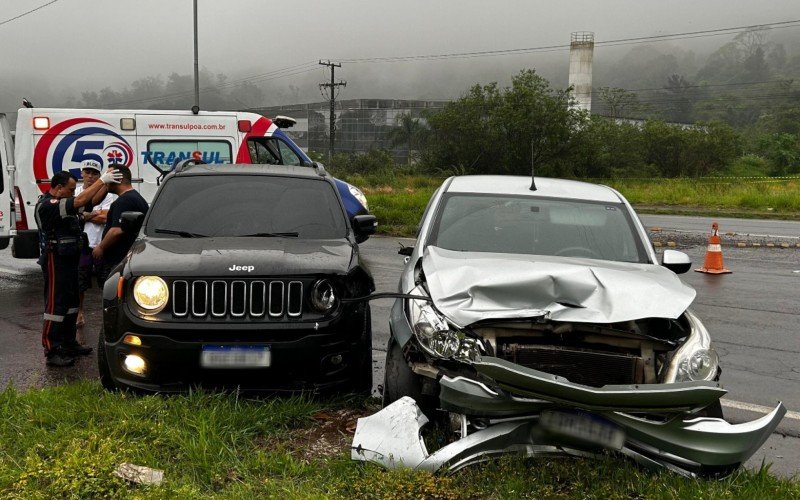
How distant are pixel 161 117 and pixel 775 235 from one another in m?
13.8

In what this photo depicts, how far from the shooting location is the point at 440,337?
14.1ft

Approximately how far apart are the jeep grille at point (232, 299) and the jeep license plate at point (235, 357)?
210mm

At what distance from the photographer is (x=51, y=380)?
21.2 ft

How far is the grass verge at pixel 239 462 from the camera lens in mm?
3977

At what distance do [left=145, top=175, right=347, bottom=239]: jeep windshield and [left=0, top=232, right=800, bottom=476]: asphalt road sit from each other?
1.35 metres

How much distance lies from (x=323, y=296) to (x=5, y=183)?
8.70 meters

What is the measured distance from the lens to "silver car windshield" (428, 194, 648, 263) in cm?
569

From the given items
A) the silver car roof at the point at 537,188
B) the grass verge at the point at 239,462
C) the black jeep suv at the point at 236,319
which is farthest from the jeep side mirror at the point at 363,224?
the grass verge at the point at 239,462

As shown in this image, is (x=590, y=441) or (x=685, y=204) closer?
(x=590, y=441)

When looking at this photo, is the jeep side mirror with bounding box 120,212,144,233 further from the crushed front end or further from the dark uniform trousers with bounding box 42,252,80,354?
the crushed front end

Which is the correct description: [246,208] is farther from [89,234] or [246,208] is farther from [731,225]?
[731,225]

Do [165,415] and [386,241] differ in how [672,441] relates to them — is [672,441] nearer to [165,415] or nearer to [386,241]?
[165,415]

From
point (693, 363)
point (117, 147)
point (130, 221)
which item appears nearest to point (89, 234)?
point (130, 221)

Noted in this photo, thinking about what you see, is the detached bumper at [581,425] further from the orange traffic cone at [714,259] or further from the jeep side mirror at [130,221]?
the orange traffic cone at [714,259]
